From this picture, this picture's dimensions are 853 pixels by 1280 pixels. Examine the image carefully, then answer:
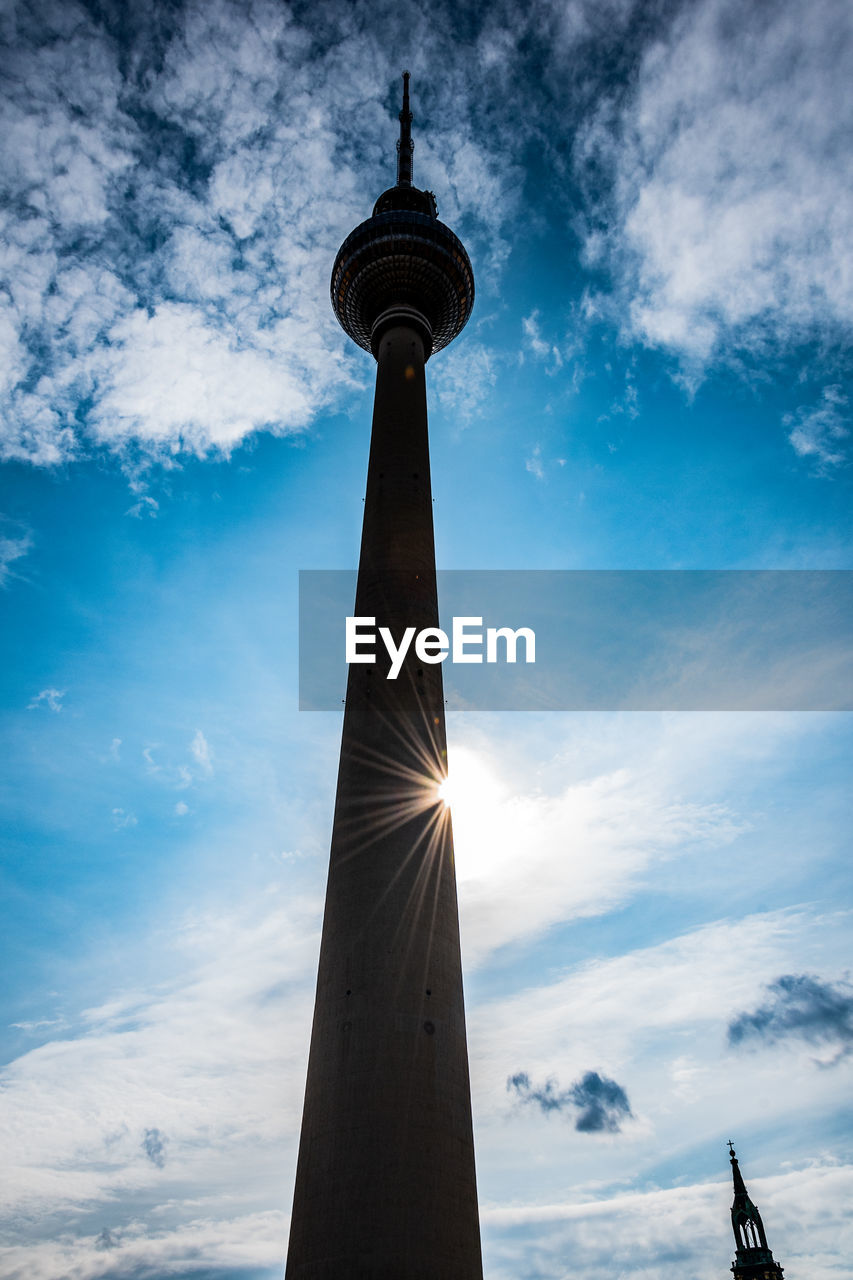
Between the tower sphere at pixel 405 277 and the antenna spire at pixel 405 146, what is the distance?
868 centimetres

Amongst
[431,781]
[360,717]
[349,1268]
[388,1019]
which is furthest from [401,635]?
[349,1268]

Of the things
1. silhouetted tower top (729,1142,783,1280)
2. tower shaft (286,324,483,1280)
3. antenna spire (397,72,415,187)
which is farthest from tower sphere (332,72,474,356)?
silhouetted tower top (729,1142,783,1280)

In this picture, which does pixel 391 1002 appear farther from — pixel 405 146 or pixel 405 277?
pixel 405 146

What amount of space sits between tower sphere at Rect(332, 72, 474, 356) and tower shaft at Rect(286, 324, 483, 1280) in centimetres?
2112

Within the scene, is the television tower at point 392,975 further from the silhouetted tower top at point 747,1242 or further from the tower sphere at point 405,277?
the silhouetted tower top at point 747,1242

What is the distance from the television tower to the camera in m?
33.9

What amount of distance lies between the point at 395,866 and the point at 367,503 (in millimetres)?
24065

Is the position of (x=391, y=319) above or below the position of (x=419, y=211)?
below

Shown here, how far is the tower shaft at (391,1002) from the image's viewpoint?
3384 centimetres

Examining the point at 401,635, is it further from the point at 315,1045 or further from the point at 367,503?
the point at 315,1045

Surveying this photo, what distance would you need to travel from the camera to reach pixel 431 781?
46.9 meters

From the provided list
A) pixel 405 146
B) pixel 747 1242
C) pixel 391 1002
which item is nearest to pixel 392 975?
pixel 391 1002

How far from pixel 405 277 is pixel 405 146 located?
2016 centimetres

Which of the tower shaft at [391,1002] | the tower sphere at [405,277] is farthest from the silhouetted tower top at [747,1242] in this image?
the tower sphere at [405,277]
